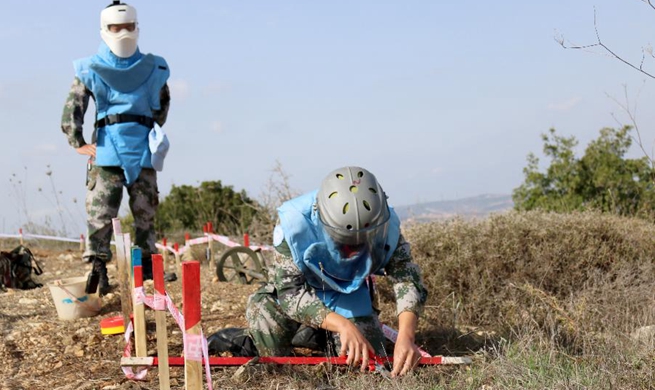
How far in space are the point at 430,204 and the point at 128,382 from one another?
531 cm

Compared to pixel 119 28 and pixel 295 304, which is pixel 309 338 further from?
pixel 119 28

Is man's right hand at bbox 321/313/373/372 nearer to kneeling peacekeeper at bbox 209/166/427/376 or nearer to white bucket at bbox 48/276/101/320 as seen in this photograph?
kneeling peacekeeper at bbox 209/166/427/376

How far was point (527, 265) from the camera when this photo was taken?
6.65 metres

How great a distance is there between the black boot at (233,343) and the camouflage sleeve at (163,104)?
2.79 metres

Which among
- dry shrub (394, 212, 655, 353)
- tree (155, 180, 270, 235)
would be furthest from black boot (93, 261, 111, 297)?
tree (155, 180, 270, 235)

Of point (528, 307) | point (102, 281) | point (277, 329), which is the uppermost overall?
point (102, 281)

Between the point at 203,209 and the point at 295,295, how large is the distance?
9.44 meters

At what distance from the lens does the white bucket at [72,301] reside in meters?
5.90

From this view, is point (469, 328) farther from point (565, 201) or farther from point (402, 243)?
point (565, 201)

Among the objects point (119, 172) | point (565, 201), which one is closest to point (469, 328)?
point (119, 172)

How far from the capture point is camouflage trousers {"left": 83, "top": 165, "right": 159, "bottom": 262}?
6.59 metres

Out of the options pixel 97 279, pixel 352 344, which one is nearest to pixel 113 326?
pixel 97 279

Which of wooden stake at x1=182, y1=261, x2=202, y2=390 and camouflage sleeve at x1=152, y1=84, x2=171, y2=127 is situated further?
camouflage sleeve at x1=152, y1=84, x2=171, y2=127

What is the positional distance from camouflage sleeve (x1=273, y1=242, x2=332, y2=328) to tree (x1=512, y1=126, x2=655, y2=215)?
6.66 meters
